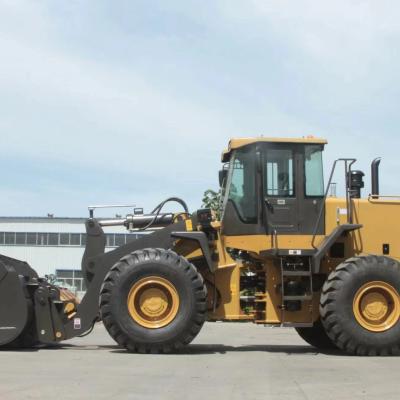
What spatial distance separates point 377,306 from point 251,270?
2368 millimetres

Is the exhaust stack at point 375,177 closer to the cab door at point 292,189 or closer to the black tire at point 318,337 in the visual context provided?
the cab door at point 292,189

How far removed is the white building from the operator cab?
166ft

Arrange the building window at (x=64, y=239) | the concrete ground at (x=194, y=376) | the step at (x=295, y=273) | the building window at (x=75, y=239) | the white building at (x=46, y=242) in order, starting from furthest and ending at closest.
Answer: the building window at (x=75, y=239) < the building window at (x=64, y=239) < the white building at (x=46, y=242) < the step at (x=295, y=273) < the concrete ground at (x=194, y=376)

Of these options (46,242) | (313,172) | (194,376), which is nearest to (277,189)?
(313,172)

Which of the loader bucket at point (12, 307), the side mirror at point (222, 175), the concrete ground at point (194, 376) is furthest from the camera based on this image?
the side mirror at point (222, 175)

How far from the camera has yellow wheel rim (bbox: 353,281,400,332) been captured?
1138 cm

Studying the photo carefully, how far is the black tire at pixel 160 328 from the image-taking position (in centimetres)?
1130

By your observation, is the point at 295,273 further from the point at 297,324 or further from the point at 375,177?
the point at 375,177

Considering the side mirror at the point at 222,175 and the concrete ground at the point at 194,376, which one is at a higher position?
the side mirror at the point at 222,175

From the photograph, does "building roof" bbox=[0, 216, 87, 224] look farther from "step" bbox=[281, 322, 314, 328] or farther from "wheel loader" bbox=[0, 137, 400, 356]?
"step" bbox=[281, 322, 314, 328]

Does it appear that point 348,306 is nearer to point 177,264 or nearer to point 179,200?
point 177,264

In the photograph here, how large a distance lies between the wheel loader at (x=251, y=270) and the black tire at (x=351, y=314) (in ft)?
0.05

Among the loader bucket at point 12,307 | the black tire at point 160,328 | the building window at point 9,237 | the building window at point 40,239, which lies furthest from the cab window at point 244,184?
the building window at point 9,237

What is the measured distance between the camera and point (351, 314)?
37.0ft
